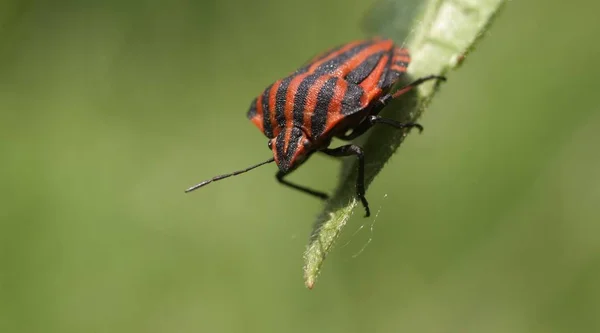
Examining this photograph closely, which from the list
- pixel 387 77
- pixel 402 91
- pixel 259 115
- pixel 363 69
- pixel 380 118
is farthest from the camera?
pixel 259 115

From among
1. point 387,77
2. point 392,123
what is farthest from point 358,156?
point 387,77

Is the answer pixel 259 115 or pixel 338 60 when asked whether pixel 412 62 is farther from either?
pixel 259 115

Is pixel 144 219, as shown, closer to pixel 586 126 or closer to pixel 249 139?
pixel 249 139

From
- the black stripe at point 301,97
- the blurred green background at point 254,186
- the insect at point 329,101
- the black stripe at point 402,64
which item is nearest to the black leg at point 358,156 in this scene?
the insect at point 329,101

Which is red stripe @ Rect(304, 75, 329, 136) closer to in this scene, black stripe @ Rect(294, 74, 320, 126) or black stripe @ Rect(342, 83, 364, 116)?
black stripe @ Rect(294, 74, 320, 126)

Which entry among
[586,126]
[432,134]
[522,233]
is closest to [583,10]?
[586,126]

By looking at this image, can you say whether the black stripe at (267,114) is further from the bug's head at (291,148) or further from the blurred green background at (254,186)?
the blurred green background at (254,186)
